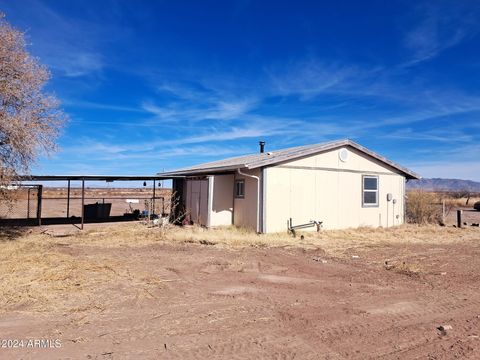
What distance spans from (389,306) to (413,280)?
2069 millimetres

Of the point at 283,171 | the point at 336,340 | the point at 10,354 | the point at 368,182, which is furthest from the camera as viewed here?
the point at 368,182

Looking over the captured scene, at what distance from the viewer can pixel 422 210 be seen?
20188 millimetres

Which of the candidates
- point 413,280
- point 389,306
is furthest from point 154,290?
point 413,280

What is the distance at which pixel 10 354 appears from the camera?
13.4 feet

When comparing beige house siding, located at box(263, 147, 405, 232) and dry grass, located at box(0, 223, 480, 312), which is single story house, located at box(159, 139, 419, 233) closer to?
beige house siding, located at box(263, 147, 405, 232)

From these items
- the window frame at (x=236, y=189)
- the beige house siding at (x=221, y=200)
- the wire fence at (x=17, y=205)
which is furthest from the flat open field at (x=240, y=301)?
the window frame at (x=236, y=189)

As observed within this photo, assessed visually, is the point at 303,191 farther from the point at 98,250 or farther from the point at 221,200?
the point at 98,250

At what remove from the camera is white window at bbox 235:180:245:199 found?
15745mm

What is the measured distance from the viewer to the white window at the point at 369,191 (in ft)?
56.5

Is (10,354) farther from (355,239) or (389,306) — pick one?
(355,239)

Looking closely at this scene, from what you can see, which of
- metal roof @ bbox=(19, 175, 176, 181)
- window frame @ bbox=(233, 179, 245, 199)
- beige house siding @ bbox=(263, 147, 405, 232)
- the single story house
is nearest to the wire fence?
metal roof @ bbox=(19, 175, 176, 181)

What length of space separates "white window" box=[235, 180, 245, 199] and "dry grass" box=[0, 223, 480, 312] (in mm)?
1516

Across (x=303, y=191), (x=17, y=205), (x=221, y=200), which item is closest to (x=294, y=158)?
(x=303, y=191)

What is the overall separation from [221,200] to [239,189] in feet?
2.84
